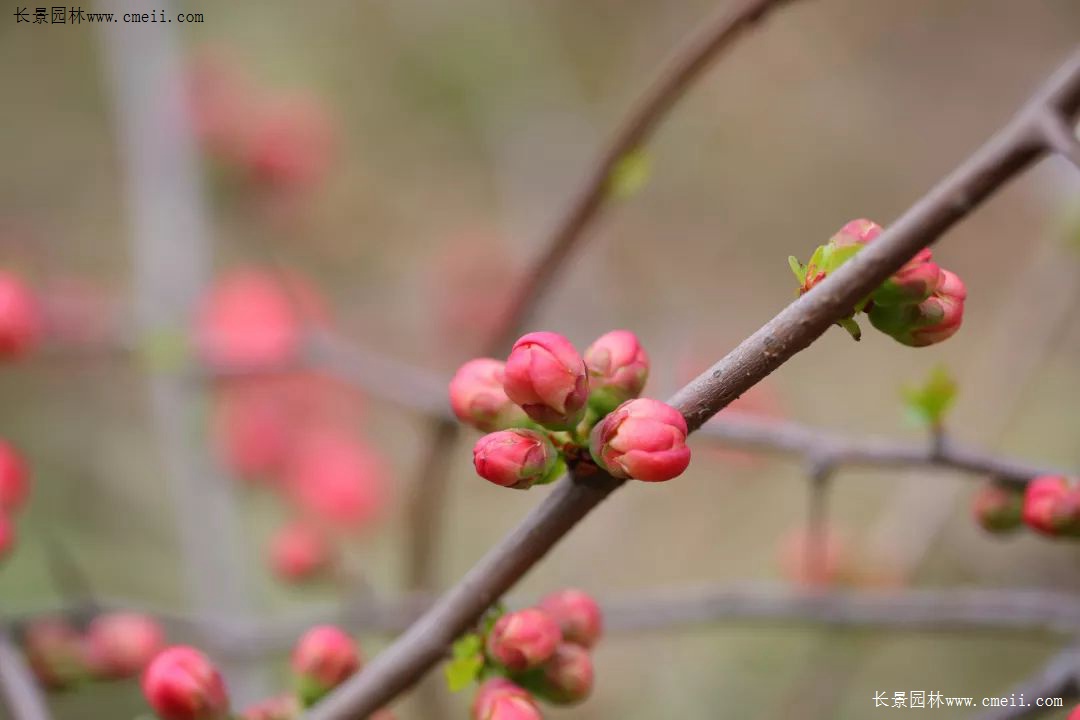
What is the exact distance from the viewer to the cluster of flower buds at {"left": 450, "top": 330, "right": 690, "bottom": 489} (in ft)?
1.54

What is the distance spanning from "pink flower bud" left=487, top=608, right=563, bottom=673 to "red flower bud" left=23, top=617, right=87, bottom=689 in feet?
1.72

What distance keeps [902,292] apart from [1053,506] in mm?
311

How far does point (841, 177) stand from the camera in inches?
135

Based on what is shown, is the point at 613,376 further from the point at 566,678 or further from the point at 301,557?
the point at 301,557

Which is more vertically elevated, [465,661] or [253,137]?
[253,137]

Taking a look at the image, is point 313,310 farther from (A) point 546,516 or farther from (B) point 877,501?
(A) point 546,516

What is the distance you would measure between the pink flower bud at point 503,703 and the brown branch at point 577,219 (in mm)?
483

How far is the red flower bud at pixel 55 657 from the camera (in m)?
0.89

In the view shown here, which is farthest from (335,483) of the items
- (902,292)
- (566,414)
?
(902,292)

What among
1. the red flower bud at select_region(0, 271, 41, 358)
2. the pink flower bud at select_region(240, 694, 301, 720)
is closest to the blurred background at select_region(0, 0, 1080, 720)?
the red flower bud at select_region(0, 271, 41, 358)

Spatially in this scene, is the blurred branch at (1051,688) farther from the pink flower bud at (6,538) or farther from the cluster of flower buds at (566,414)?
the pink flower bud at (6,538)

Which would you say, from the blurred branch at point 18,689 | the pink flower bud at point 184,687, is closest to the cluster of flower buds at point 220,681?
the pink flower bud at point 184,687

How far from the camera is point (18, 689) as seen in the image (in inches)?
28.2

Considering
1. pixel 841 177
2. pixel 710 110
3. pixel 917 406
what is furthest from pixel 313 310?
pixel 841 177
